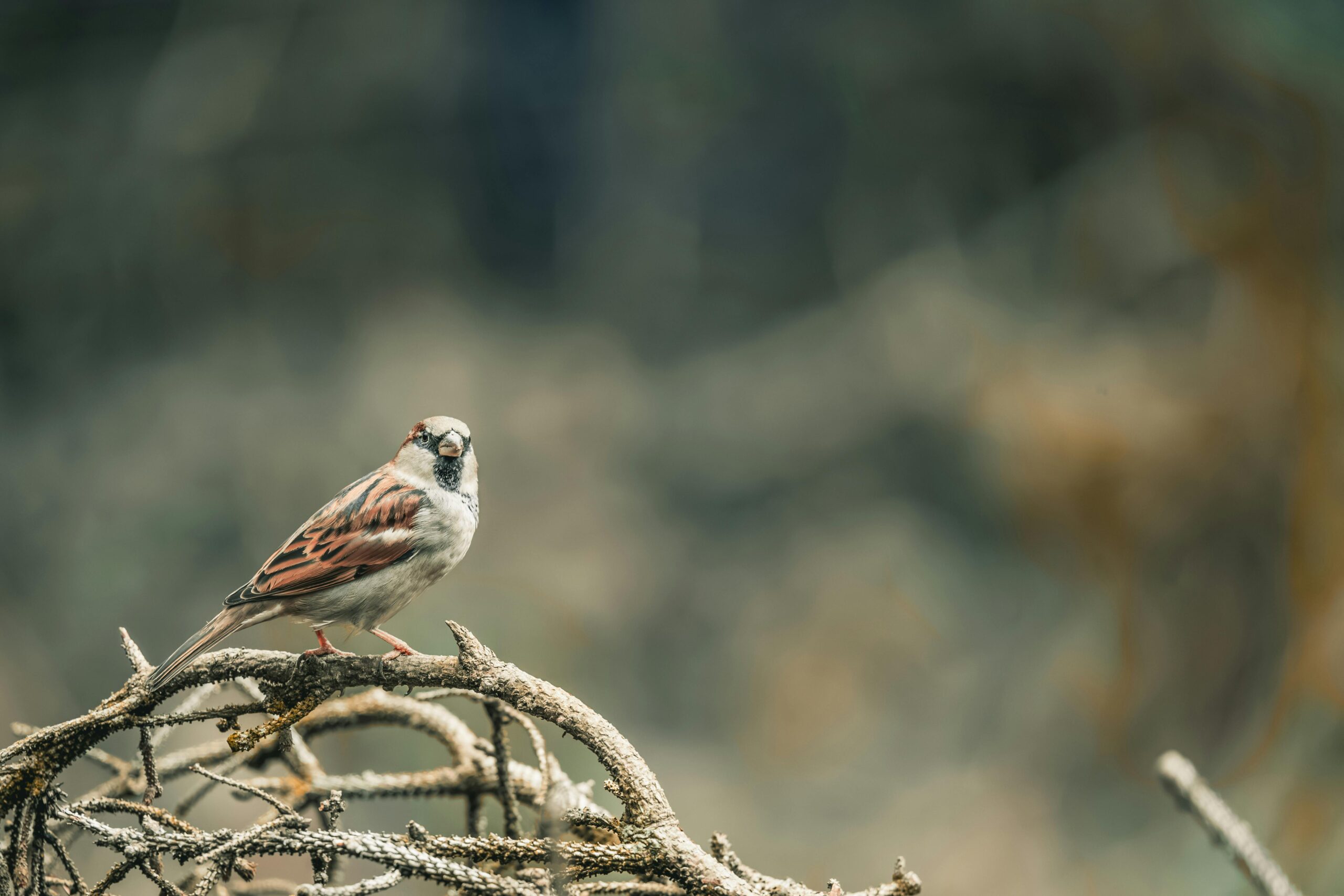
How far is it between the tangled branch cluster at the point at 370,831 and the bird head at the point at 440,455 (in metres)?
0.33

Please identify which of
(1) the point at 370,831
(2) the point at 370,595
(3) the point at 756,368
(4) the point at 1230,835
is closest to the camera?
(1) the point at 370,831

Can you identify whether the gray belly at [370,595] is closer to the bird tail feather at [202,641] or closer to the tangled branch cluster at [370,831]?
the bird tail feather at [202,641]

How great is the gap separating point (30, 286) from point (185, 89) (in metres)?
0.98

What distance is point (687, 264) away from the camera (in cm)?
348

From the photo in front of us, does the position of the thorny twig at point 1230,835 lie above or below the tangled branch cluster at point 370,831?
below

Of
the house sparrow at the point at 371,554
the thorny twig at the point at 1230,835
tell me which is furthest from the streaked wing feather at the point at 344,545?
the thorny twig at the point at 1230,835

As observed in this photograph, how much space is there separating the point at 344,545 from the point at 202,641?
0.71ft

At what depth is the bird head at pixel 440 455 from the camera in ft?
3.94

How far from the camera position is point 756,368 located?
134 inches

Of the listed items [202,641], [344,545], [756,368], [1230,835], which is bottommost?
[1230,835]

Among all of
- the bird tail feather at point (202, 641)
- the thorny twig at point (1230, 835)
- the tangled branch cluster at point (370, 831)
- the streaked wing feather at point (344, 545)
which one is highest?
the streaked wing feather at point (344, 545)

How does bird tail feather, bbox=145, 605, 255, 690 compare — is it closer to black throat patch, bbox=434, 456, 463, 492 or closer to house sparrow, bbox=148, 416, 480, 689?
house sparrow, bbox=148, 416, 480, 689

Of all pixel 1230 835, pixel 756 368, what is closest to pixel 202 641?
pixel 1230 835

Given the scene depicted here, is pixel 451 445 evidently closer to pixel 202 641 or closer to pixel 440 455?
pixel 440 455
